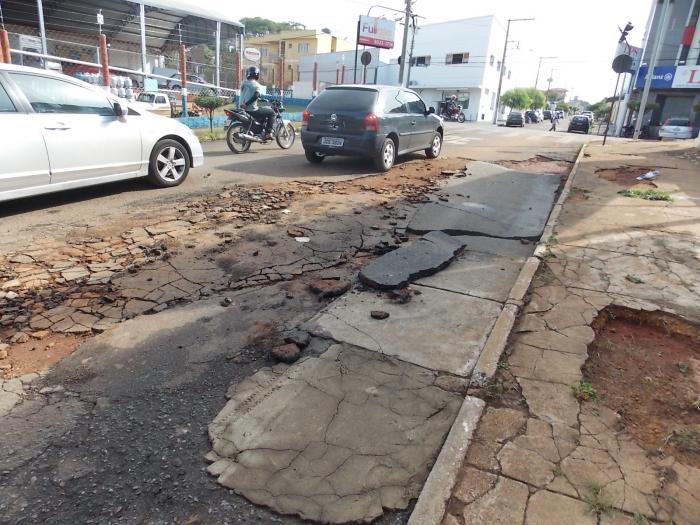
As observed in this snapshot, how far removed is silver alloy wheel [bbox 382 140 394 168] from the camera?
918 cm

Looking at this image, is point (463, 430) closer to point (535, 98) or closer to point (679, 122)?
point (679, 122)

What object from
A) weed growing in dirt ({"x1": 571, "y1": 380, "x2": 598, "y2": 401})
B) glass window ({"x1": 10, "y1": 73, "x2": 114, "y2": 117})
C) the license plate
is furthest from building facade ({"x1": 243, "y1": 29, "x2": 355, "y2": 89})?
weed growing in dirt ({"x1": 571, "y1": 380, "x2": 598, "y2": 401})

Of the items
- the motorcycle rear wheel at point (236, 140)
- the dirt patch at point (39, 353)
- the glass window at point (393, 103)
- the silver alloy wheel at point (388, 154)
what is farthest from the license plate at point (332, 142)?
the dirt patch at point (39, 353)

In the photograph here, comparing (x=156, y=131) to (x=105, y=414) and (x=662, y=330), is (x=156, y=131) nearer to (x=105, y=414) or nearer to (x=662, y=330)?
(x=105, y=414)

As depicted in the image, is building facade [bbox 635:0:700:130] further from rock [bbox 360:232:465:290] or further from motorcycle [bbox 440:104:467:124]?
rock [bbox 360:232:465:290]

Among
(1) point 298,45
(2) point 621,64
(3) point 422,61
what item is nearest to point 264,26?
(1) point 298,45

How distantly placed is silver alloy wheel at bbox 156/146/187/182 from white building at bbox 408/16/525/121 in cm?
4638

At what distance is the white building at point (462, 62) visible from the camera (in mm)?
49006

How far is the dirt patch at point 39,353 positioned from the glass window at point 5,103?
130 inches

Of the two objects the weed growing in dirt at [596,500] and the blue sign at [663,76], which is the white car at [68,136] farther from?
the blue sign at [663,76]

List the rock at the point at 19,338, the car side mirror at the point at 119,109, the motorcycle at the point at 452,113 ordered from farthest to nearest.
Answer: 1. the motorcycle at the point at 452,113
2. the car side mirror at the point at 119,109
3. the rock at the point at 19,338

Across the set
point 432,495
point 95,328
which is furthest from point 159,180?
point 432,495

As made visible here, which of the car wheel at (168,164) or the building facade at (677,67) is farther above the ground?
the building facade at (677,67)

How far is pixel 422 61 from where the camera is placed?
54688 mm
